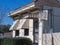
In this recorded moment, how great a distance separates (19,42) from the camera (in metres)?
18.6

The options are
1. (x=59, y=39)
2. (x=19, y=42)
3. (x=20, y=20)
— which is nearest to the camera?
(x=59, y=39)

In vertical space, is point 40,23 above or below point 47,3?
below

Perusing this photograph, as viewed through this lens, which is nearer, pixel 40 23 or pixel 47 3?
pixel 40 23

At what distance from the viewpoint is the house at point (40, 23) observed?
15872mm

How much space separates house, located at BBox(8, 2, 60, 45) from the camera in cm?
1587

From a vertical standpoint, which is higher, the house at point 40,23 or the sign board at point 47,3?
the sign board at point 47,3

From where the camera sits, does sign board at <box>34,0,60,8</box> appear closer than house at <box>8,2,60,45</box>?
No

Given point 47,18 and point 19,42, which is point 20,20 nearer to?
point 19,42

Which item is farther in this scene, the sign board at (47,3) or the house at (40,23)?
the sign board at (47,3)

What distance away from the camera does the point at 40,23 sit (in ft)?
59.4

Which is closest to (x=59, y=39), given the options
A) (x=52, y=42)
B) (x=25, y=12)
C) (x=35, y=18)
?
(x=52, y=42)

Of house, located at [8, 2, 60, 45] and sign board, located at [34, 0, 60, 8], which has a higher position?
sign board, located at [34, 0, 60, 8]

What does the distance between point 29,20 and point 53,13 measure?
3581 millimetres

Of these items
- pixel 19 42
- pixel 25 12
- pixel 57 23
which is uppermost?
pixel 25 12
